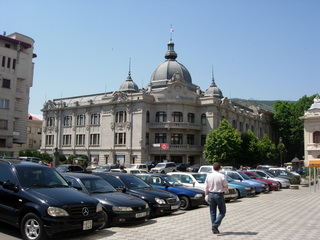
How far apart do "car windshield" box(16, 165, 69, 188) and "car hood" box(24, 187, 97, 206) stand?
329mm

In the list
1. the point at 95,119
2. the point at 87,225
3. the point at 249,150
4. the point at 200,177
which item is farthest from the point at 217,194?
the point at 95,119

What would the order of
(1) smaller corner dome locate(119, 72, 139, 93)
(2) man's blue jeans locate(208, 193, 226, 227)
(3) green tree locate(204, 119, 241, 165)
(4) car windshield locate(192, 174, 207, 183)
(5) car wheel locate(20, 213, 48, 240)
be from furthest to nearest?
1. (1) smaller corner dome locate(119, 72, 139, 93)
2. (3) green tree locate(204, 119, 241, 165)
3. (4) car windshield locate(192, 174, 207, 183)
4. (2) man's blue jeans locate(208, 193, 226, 227)
5. (5) car wheel locate(20, 213, 48, 240)

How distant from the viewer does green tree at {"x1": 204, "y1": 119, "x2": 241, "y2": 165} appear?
167 feet

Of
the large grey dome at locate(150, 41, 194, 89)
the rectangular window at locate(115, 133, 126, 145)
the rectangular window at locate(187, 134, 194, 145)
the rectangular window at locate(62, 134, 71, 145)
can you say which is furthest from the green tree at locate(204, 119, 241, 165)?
the rectangular window at locate(62, 134, 71, 145)

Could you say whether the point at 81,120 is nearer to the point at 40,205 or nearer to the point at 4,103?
the point at 4,103

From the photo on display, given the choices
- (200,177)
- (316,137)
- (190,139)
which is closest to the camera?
(200,177)

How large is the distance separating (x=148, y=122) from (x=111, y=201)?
45330 millimetres

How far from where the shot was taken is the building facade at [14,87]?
4425 centimetres

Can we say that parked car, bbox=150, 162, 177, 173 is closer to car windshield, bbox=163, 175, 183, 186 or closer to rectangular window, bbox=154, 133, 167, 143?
rectangular window, bbox=154, 133, 167, 143

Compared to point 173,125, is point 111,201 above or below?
below

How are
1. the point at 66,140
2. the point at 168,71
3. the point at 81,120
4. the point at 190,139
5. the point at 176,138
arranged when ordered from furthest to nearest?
the point at 66,140 → the point at 81,120 → the point at 168,71 → the point at 190,139 → the point at 176,138

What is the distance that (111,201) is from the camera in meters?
10.2

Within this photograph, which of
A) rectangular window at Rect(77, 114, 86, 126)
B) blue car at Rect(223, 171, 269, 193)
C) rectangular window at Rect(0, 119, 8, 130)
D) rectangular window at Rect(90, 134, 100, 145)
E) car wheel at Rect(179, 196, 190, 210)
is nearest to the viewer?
car wheel at Rect(179, 196, 190, 210)

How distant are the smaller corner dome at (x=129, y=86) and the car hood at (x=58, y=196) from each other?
2172 inches
